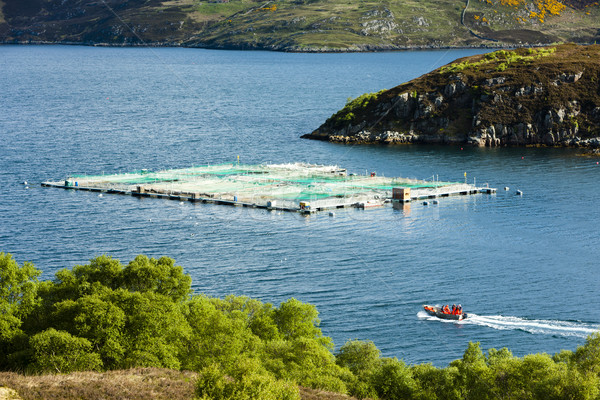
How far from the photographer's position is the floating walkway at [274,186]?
506ft

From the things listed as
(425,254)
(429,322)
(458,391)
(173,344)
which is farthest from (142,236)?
(458,391)

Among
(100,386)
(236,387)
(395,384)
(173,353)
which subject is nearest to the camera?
(236,387)

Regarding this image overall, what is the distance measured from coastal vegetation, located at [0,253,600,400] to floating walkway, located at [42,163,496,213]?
7122cm

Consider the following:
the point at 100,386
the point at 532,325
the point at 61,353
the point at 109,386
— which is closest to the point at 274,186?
the point at 532,325

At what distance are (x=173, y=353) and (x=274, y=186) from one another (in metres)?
97.4

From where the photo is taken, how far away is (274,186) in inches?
6555

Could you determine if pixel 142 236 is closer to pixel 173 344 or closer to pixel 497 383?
pixel 173 344

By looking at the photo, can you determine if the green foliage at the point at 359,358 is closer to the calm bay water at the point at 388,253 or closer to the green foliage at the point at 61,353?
the calm bay water at the point at 388,253

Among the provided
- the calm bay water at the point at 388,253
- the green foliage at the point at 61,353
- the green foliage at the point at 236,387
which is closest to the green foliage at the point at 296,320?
the calm bay water at the point at 388,253

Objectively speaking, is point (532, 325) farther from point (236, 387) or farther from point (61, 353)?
point (236, 387)

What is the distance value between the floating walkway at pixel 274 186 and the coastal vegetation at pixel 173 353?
71219 millimetres

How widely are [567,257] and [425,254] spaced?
64.6 feet

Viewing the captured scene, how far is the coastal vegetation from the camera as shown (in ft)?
207

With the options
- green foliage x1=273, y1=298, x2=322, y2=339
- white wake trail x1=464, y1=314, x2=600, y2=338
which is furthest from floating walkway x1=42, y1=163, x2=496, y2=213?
green foliage x1=273, y1=298, x2=322, y2=339
